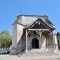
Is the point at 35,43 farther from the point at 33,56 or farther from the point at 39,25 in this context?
the point at 33,56

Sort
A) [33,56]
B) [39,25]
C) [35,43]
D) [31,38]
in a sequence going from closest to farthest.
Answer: [33,56], [39,25], [31,38], [35,43]

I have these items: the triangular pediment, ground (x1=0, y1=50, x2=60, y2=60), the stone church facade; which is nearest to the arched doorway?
the stone church facade

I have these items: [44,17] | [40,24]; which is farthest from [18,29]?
[44,17]

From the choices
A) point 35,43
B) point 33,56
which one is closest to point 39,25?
point 35,43

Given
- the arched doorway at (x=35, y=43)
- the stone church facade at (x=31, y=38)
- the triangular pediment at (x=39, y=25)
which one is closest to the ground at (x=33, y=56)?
the stone church facade at (x=31, y=38)

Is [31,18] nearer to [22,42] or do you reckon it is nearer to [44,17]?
[44,17]

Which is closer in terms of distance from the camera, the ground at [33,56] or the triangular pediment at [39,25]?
the ground at [33,56]

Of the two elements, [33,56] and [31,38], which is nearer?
[33,56]

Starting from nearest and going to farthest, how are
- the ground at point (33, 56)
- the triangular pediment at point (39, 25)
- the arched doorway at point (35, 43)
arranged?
the ground at point (33, 56) → the triangular pediment at point (39, 25) → the arched doorway at point (35, 43)

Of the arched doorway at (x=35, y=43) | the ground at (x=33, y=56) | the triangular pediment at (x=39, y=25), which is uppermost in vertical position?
the triangular pediment at (x=39, y=25)

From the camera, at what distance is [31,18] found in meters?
38.6

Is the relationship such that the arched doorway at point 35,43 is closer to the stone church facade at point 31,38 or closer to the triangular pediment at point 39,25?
the stone church facade at point 31,38

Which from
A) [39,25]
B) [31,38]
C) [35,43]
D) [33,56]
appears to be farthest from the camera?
[35,43]

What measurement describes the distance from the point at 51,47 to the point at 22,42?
594 centimetres
